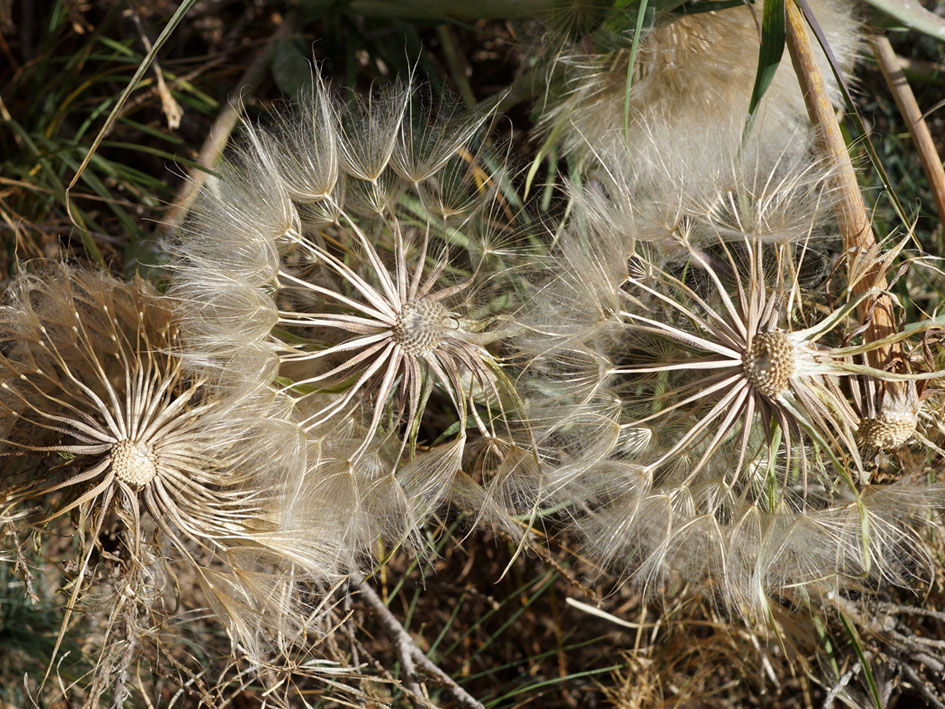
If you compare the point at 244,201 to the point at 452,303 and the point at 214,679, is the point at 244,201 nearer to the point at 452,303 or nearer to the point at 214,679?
the point at 452,303

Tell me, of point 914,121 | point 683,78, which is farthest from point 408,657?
point 914,121

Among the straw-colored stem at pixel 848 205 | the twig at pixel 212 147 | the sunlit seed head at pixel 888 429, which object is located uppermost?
the straw-colored stem at pixel 848 205

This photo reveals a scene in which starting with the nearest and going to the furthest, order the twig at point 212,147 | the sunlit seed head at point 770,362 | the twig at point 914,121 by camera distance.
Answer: the sunlit seed head at point 770,362, the twig at point 914,121, the twig at point 212,147

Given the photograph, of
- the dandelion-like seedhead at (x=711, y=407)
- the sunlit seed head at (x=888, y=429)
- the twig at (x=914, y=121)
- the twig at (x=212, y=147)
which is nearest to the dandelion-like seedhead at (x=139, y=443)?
the twig at (x=212, y=147)

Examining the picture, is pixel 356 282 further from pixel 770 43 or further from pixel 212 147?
pixel 770 43

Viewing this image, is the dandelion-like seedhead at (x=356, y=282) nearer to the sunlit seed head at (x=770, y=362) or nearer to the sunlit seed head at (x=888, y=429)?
the sunlit seed head at (x=770, y=362)

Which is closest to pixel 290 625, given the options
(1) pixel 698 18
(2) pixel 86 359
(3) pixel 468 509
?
(3) pixel 468 509
